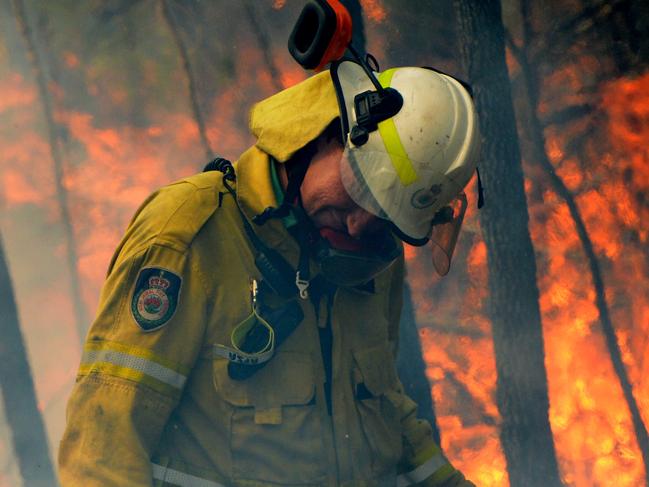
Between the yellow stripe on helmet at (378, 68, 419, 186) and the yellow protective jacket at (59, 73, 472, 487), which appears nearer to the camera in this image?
the yellow protective jacket at (59, 73, 472, 487)

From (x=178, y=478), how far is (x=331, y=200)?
3.10 ft

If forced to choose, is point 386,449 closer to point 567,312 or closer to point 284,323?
point 284,323

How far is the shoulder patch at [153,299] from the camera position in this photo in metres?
2.11

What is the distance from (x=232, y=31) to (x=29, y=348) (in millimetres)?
3278

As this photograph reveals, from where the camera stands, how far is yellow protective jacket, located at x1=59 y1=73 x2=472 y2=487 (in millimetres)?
2070

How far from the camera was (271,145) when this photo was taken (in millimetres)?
2391

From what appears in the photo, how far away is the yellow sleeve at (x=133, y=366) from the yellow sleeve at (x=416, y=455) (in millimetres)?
932

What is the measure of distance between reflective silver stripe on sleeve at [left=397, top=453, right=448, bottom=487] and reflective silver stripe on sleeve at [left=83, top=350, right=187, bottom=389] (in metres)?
1.15

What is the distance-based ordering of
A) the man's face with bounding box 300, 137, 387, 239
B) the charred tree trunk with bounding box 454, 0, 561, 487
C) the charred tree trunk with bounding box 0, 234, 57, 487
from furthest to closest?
the charred tree trunk with bounding box 0, 234, 57, 487 → the charred tree trunk with bounding box 454, 0, 561, 487 → the man's face with bounding box 300, 137, 387, 239

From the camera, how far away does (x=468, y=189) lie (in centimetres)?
584

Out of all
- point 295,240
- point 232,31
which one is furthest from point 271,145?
point 232,31

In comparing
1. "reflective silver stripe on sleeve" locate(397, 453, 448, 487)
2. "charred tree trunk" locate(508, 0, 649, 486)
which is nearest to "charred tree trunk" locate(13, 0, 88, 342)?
"charred tree trunk" locate(508, 0, 649, 486)

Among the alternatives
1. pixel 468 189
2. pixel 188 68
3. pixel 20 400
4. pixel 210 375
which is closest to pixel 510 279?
pixel 468 189

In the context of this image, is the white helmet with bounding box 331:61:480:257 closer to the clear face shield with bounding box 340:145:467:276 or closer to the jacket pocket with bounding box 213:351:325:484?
the clear face shield with bounding box 340:145:467:276
